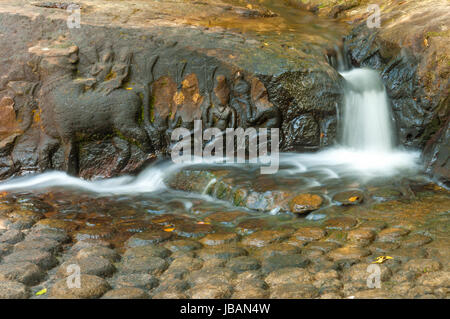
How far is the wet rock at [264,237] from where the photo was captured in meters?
4.48

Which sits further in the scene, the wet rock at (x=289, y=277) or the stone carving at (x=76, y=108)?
the stone carving at (x=76, y=108)

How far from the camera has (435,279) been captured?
341 centimetres

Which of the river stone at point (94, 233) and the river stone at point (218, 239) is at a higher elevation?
the river stone at point (218, 239)

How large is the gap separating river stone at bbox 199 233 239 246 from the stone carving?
3001 mm

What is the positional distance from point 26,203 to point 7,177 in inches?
59.8

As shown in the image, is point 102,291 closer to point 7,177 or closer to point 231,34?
point 7,177

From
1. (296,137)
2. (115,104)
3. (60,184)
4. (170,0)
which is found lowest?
(60,184)

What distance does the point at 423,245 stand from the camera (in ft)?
13.6

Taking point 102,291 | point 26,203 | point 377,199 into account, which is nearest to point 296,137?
point 377,199

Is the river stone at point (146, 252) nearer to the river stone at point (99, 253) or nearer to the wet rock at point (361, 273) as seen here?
the river stone at point (99, 253)

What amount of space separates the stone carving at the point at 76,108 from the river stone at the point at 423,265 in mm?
4594

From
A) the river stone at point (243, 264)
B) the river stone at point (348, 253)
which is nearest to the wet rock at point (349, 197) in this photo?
the river stone at point (348, 253)

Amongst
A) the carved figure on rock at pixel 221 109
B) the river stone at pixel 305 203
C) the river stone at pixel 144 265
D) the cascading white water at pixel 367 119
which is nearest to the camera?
the river stone at pixel 144 265

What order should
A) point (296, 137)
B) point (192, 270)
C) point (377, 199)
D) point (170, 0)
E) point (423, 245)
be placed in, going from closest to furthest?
point (192, 270) → point (423, 245) → point (377, 199) → point (296, 137) → point (170, 0)
